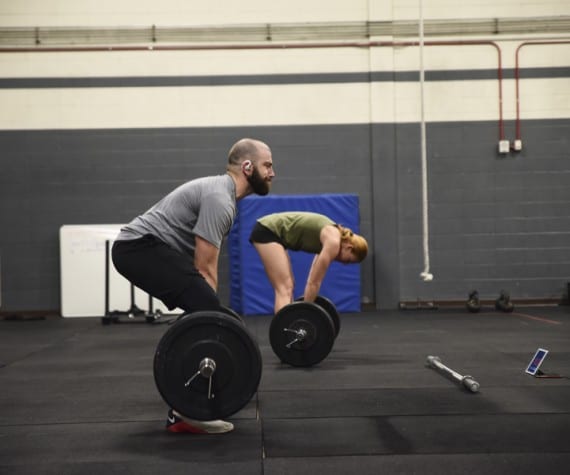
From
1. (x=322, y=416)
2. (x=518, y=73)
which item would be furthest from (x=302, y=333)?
(x=518, y=73)

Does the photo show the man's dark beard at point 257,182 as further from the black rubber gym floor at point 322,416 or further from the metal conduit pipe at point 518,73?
the metal conduit pipe at point 518,73

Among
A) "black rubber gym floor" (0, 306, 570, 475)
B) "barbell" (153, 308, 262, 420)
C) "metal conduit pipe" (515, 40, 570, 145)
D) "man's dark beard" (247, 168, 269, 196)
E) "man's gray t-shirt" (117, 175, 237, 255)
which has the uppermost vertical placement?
"metal conduit pipe" (515, 40, 570, 145)

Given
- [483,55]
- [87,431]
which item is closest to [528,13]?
[483,55]

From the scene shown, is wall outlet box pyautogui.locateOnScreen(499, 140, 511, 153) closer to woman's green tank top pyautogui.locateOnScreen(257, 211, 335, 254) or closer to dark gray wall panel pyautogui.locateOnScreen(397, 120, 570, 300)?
dark gray wall panel pyautogui.locateOnScreen(397, 120, 570, 300)

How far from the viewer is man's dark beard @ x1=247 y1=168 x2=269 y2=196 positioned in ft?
7.73

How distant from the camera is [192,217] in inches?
89.2

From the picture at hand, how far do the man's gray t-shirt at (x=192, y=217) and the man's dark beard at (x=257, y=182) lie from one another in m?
0.09

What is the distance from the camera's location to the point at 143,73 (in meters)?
6.91

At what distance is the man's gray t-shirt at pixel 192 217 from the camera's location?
2176 millimetres

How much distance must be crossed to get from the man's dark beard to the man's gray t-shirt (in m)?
0.09

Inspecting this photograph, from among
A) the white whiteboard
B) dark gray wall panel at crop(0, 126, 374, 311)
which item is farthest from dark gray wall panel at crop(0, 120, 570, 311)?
the white whiteboard

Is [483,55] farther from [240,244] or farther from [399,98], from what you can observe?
[240,244]

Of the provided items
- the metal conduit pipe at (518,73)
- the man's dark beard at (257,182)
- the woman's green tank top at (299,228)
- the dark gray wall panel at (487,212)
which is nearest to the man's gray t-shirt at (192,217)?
the man's dark beard at (257,182)

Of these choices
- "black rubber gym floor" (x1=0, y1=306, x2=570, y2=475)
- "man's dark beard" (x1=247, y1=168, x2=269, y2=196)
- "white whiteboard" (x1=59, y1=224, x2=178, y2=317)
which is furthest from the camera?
"white whiteboard" (x1=59, y1=224, x2=178, y2=317)
